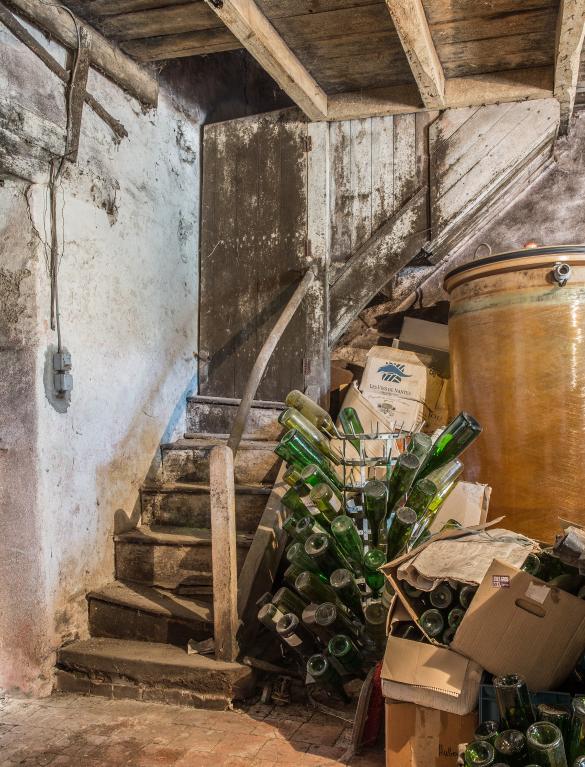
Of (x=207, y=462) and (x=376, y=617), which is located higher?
(x=207, y=462)

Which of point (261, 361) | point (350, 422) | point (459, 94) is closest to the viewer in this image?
point (350, 422)

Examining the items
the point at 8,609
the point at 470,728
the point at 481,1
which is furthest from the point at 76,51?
the point at 470,728

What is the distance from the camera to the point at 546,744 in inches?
62.7

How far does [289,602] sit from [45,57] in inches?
102

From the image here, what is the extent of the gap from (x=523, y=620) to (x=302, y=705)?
Answer: 1.22 metres

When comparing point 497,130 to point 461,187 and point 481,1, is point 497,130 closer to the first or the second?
point 461,187

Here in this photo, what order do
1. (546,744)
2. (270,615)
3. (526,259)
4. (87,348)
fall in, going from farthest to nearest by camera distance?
1. (87,348)
2. (526,259)
3. (270,615)
4. (546,744)

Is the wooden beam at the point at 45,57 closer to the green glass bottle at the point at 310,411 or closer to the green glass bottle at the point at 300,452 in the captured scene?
the green glass bottle at the point at 310,411

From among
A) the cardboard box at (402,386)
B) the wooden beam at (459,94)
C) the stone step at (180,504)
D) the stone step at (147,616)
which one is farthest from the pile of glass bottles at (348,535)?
the wooden beam at (459,94)

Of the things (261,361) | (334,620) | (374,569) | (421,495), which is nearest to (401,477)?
(421,495)

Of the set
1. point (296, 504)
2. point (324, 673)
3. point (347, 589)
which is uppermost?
point (296, 504)

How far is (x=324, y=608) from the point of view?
2.50 m

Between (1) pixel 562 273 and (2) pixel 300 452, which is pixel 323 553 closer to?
(2) pixel 300 452

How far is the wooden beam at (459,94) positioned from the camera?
3770mm
